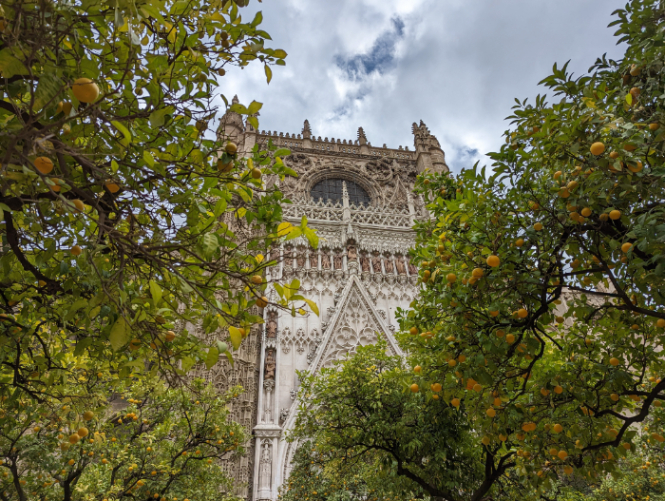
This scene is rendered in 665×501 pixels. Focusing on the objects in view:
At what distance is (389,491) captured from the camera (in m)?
7.11

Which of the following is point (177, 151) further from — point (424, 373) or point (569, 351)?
point (569, 351)

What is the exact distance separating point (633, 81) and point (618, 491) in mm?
13084

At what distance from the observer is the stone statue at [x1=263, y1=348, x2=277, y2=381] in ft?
47.3

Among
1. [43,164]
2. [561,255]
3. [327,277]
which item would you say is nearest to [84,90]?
[43,164]

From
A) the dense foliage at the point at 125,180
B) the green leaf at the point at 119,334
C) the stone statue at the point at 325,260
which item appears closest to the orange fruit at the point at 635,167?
the dense foliage at the point at 125,180

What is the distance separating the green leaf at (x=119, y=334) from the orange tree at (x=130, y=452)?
2977 millimetres

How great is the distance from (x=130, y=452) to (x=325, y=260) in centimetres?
1172

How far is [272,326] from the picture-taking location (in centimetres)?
1554

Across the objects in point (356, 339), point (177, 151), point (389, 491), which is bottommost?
point (389, 491)

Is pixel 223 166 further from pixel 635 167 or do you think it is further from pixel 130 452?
pixel 130 452

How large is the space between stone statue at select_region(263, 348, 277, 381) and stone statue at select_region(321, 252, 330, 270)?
14.7ft

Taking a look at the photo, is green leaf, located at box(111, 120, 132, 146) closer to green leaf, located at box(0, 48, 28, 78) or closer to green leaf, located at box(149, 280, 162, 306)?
green leaf, located at box(0, 48, 28, 78)

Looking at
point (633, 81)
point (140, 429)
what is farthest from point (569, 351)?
point (140, 429)

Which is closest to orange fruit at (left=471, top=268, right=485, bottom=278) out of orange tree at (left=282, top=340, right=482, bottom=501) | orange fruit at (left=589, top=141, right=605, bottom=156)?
orange fruit at (left=589, top=141, right=605, bottom=156)
